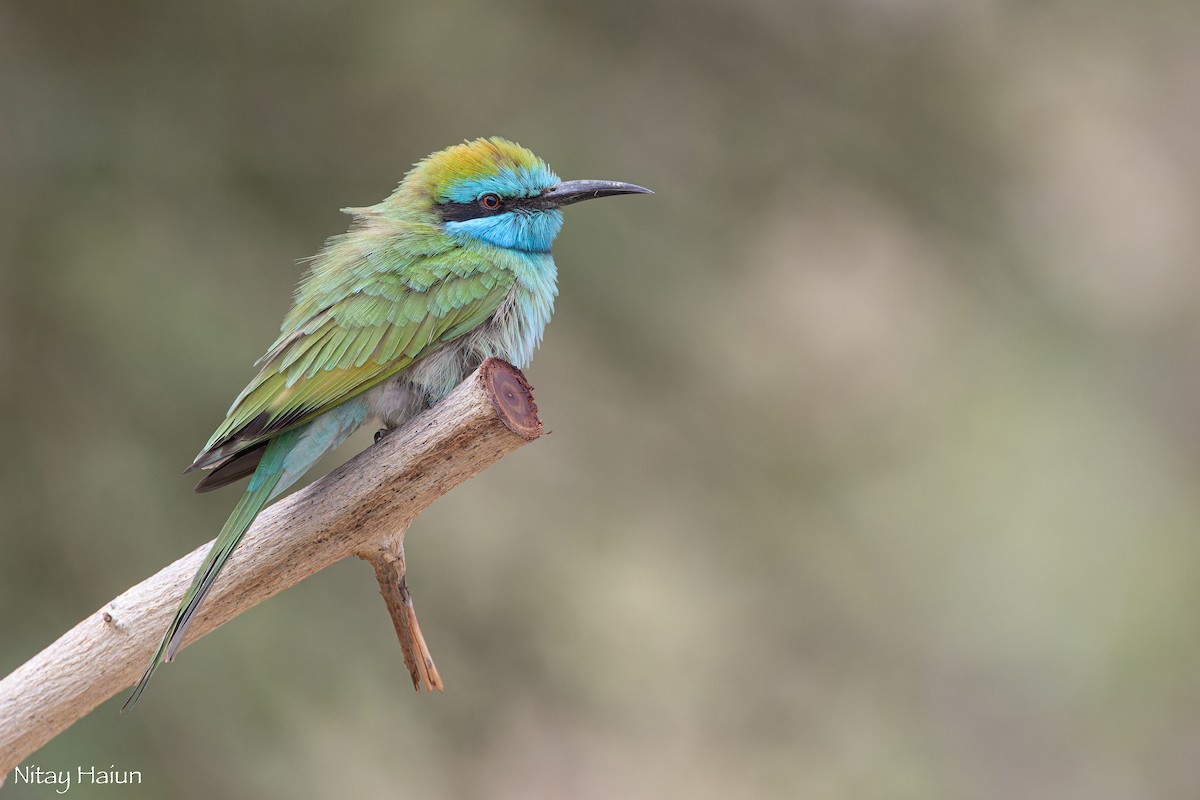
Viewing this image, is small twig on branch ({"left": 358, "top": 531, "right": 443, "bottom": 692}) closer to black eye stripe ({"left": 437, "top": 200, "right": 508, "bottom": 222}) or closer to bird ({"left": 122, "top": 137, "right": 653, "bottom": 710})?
bird ({"left": 122, "top": 137, "right": 653, "bottom": 710})

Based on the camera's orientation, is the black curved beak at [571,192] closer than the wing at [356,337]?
No

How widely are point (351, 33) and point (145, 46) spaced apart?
74 cm

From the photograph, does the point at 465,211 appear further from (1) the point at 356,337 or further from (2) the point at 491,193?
(1) the point at 356,337

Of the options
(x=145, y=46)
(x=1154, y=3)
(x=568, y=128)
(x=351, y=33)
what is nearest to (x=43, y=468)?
(x=145, y=46)

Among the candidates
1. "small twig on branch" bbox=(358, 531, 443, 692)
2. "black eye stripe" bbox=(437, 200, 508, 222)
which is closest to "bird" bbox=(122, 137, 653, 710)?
"black eye stripe" bbox=(437, 200, 508, 222)

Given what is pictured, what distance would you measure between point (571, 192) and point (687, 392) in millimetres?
1794

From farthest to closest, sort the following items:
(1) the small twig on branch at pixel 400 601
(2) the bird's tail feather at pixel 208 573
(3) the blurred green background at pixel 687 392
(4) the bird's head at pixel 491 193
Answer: (3) the blurred green background at pixel 687 392
(4) the bird's head at pixel 491 193
(1) the small twig on branch at pixel 400 601
(2) the bird's tail feather at pixel 208 573

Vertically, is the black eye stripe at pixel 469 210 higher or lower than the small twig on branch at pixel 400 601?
higher

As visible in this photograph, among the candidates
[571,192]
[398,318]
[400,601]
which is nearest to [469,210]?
[571,192]

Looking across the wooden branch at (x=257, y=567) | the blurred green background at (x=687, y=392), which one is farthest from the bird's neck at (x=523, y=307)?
the blurred green background at (x=687, y=392)

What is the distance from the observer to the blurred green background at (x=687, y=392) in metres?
3.96

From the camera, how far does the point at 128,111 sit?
164 inches

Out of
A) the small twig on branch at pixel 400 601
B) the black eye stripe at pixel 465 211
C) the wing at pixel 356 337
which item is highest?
the black eye stripe at pixel 465 211

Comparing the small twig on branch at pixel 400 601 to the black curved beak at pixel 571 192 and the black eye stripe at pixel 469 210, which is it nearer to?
the black eye stripe at pixel 469 210
